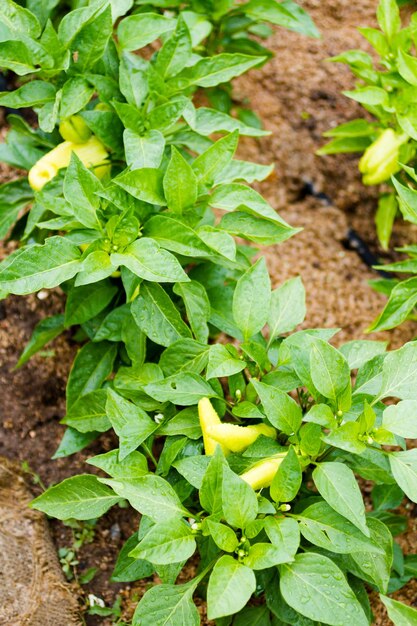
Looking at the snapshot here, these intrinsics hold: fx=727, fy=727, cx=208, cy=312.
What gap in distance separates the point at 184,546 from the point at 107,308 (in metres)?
0.89

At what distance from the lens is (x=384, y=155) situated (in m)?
2.66

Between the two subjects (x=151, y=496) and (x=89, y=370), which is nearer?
(x=151, y=496)

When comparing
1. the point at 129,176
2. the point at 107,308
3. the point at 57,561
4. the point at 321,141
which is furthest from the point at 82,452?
the point at 321,141

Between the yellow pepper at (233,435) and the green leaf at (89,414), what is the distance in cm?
40

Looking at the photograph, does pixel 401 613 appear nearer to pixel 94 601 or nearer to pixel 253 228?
pixel 94 601

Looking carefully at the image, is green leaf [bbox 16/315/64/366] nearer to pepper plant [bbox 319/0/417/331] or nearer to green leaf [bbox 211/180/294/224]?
green leaf [bbox 211/180/294/224]

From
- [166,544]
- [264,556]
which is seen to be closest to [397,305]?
[264,556]

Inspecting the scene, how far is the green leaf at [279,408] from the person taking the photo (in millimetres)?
1813

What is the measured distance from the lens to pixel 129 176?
6.20 feet

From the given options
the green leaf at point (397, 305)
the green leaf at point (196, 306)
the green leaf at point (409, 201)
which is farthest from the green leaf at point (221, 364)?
the green leaf at point (409, 201)

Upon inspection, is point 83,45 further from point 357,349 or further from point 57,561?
point 57,561

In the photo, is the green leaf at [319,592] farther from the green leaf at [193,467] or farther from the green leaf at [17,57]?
the green leaf at [17,57]

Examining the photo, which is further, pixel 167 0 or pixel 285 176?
pixel 285 176

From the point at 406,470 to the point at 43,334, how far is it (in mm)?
1266
